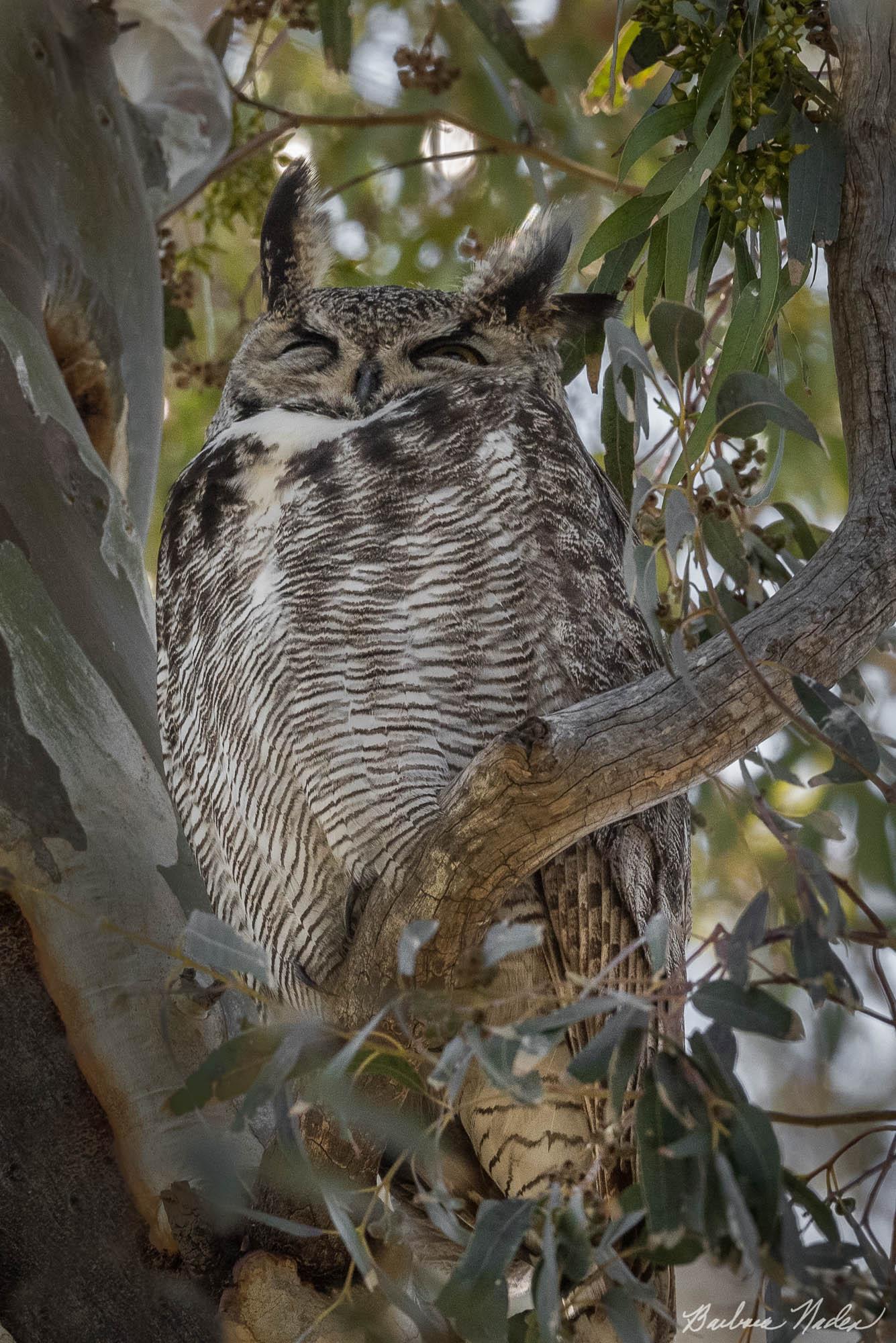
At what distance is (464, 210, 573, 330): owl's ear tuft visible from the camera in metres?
1.98

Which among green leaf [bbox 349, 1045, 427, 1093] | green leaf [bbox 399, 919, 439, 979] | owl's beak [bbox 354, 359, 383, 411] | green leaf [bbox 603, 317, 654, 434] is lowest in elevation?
green leaf [bbox 349, 1045, 427, 1093]

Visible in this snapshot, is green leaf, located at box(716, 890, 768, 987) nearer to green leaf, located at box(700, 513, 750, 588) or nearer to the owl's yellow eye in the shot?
green leaf, located at box(700, 513, 750, 588)

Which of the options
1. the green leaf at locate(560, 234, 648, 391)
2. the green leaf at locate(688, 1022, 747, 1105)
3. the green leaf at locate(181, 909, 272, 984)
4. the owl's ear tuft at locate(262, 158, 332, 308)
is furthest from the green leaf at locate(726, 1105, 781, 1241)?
the owl's ear tuft at locate(262, 158, 332, 308)

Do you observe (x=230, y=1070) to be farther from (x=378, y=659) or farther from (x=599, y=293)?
(x=599, y=293)

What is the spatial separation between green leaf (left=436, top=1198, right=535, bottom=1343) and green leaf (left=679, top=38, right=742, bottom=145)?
3.53 ft

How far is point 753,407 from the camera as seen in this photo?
3.77 ft

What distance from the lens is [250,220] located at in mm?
2967

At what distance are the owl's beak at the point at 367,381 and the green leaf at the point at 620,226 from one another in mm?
360

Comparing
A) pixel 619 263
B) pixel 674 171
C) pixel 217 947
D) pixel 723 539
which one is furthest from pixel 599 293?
pixel 217 947

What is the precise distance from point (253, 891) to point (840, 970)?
0.75 metres

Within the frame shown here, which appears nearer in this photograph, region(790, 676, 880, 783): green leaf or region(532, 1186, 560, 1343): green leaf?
region(532, 1186, 560, 1343): green leaf

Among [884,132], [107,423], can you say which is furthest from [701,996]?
[107,423]

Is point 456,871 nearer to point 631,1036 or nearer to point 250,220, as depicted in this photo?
point 631,1036

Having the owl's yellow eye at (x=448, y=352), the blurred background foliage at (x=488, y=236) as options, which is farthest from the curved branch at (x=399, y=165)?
the owl's yellow eye at (x=448, y=352)
